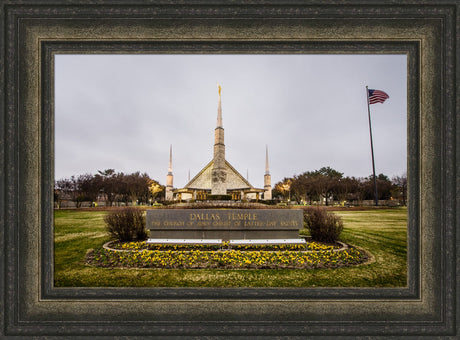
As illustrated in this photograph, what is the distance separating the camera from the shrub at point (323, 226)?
7738 millimetres

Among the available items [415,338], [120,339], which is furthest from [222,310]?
[415,338]

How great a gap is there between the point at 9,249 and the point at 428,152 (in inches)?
244

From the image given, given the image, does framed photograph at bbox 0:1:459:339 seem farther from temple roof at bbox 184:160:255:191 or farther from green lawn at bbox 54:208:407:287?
temple roof at bbox 184:160:255:191

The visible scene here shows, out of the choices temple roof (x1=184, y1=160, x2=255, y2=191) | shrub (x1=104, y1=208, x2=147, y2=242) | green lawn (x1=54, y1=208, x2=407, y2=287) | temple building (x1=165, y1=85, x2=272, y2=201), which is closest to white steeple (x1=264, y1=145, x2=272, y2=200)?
temple building (x1=165, y1=85, x2=272, y2=201)

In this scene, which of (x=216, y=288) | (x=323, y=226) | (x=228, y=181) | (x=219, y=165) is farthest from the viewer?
(x=228, y=181)

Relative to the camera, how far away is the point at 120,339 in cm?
249

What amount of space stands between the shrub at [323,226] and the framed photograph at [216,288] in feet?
16.9

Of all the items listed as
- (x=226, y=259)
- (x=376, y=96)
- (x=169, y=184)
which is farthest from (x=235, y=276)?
(x=169, y=184)

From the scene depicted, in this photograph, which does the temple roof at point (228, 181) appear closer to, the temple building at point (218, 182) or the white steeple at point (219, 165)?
the temple building at point (218, 182)

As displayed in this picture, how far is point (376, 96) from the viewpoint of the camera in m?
8.19

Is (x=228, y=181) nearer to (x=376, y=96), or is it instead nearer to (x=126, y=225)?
(x=126, y=225)

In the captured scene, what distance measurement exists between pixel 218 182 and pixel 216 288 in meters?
17.2

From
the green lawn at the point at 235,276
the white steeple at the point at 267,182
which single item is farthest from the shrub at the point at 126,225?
the white steeple at the point at 267,182

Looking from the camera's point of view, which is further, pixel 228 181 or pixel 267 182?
pixel 267 182
